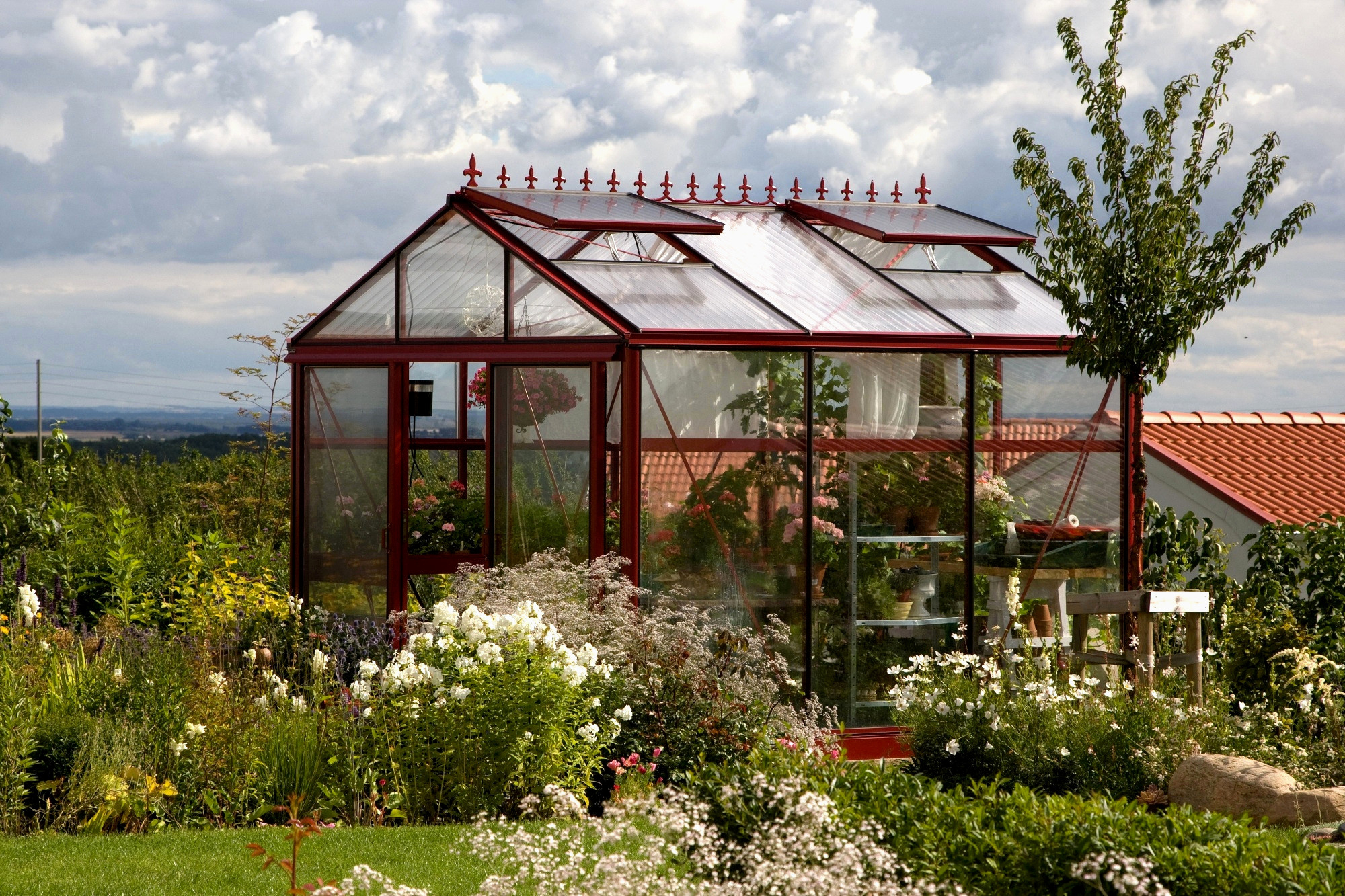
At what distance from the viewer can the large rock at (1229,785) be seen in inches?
262

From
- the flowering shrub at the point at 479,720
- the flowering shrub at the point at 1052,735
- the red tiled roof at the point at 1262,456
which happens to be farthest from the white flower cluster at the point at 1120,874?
the red tiled roof at the point at 1262,456

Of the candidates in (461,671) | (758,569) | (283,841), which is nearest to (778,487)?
(758,569)

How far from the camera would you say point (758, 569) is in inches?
363

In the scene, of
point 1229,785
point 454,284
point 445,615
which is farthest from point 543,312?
point 1229,785

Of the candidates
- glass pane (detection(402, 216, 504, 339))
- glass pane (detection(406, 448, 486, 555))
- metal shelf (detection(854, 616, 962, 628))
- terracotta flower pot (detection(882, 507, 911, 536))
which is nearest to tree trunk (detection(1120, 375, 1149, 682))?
metal shelf (detection(854, 616, 962, 628))

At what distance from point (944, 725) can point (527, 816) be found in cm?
223

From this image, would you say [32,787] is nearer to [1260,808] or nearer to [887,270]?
[1260,808]

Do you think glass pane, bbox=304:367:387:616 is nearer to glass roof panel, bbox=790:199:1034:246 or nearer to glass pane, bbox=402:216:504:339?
glass pane, bbox=402:216:504:339

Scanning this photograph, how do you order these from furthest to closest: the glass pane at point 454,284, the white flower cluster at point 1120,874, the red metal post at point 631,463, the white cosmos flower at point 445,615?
the glass pane at point 454,284 < the red metal post at point 631,463 < the white cosmos flower at point 445,615 < the white flower cluster at point 1120,874

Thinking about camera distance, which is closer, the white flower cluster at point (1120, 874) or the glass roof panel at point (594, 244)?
the white flower cluster at point (1120, 874)

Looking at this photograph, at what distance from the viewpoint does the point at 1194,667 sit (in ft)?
28.4

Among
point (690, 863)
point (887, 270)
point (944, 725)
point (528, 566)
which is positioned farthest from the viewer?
point (887, 270)

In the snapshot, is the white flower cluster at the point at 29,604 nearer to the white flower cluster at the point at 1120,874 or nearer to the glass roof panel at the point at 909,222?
the white flower cluster at the point at 1120,874

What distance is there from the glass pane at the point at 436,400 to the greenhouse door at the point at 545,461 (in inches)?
21.7
